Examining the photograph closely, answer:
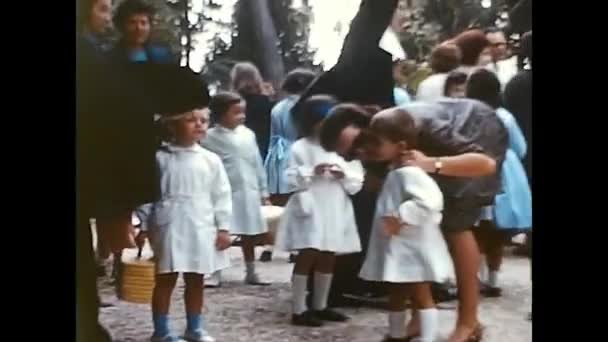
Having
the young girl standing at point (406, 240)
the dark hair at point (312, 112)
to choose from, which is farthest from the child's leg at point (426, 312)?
the dark hair at point (312, 112)

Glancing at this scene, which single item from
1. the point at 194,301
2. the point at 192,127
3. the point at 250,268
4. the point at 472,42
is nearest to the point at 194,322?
the point at 194,301

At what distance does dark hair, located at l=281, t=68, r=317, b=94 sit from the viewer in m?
1.61

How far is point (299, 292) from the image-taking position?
1607mm

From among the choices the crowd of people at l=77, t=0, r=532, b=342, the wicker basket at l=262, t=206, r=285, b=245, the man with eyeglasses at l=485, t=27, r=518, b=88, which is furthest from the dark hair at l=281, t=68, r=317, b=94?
the man with eyeglasses at l=485, t=27, r=518, b=88

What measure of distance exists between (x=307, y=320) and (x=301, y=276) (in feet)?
0.26

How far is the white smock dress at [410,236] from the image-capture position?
1576 mm

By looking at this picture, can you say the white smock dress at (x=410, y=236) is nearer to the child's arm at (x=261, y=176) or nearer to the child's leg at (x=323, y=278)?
the child's leg at (x=323, y=278)

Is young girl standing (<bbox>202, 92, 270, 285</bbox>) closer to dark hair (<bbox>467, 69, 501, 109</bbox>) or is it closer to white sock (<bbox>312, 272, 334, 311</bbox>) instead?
white sock (<bbox>312, 272, 334, 311</bbox>)
